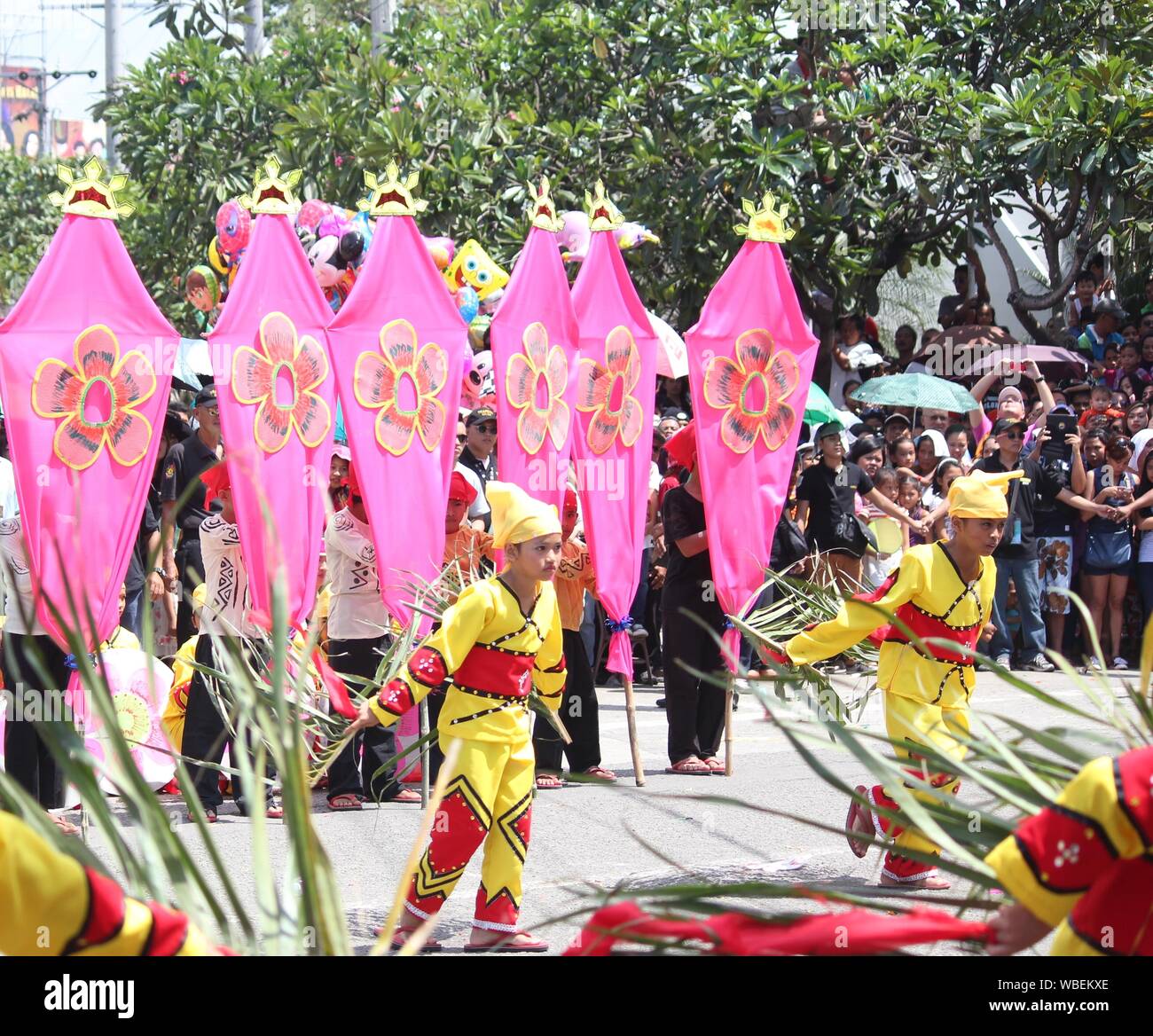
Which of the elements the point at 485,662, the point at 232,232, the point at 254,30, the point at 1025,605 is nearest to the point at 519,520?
the point at 485,662

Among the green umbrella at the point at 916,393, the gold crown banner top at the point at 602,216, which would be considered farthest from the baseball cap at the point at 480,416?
the green umbrella at the point at 916,393

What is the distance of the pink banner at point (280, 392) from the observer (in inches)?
262

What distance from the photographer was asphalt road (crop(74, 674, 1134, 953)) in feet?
19.1

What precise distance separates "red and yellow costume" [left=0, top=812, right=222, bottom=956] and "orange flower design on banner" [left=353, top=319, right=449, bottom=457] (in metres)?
4.78

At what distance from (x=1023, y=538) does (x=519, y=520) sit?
672 centimetres

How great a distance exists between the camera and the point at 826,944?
7.39 feet

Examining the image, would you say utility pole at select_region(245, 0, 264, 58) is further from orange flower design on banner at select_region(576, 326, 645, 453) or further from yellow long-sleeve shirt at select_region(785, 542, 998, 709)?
yellow long-sleeve shirt at select_region(785, 542, 998, 709)

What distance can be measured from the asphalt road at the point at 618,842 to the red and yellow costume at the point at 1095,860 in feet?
8.00

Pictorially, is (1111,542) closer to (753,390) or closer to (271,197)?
(753,390)

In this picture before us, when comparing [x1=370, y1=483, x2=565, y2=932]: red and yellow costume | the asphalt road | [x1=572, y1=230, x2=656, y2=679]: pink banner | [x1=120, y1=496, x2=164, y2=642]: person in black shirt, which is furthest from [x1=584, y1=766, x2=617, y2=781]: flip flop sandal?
[x1=370, y1=483, x2=565, y2=932]: red and yellow costume

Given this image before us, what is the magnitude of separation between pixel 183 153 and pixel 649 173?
4.94m

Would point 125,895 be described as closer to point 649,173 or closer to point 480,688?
point 480,688

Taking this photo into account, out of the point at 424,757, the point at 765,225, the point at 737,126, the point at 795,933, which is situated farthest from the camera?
the point at 737,126

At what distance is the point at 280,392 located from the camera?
6809 millimetres
